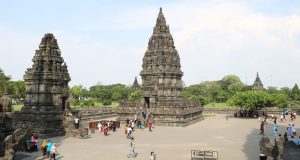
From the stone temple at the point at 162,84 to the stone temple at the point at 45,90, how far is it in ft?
43.8

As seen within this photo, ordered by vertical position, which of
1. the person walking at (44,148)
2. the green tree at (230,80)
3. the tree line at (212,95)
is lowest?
the person walking at (44,148)

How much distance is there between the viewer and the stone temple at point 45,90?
31.5 metres

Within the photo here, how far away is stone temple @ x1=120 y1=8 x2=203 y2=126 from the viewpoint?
4181cm

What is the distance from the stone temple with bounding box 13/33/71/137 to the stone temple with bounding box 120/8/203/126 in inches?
526

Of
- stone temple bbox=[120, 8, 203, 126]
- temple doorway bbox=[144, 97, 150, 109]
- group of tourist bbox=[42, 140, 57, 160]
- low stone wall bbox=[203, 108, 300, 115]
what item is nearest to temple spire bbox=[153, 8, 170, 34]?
stone temple bbox=[120, 8, 203, 126]

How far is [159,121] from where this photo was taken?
41.4 metres

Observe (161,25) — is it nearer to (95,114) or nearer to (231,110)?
(95,114)

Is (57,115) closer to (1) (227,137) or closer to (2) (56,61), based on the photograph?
(2) (56,61)

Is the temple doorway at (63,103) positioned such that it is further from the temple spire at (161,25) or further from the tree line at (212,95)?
the temple spire at (161,25)

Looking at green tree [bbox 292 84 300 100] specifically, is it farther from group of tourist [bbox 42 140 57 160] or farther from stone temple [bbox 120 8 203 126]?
group of tourist [bbox 42 140 57 160]

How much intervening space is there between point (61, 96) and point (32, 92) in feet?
10.4

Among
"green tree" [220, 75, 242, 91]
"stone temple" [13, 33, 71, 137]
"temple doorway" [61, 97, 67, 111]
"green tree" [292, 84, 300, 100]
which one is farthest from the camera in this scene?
"green tree" [220, 75, 242, 91]

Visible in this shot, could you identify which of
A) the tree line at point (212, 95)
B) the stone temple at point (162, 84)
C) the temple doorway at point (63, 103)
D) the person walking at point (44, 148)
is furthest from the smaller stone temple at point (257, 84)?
the person walking at point (44, 148)

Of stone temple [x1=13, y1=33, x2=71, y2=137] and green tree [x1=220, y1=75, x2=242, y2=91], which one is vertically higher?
green tree [x1=220, y1=75, x2=242, y2=91]
